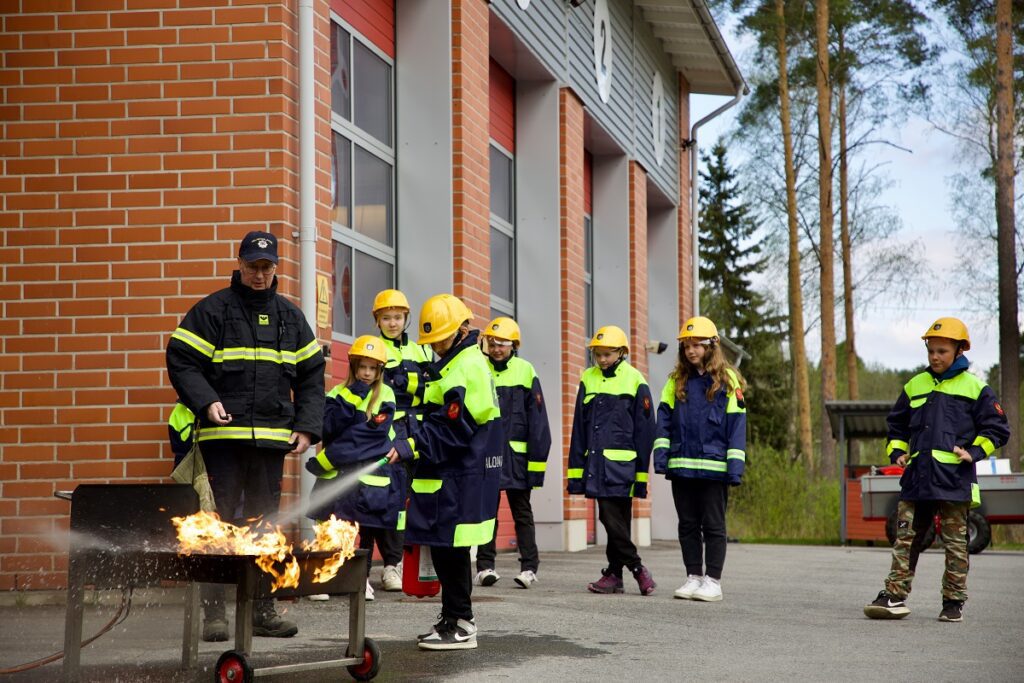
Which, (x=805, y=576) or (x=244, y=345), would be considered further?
(x=805, y=576)

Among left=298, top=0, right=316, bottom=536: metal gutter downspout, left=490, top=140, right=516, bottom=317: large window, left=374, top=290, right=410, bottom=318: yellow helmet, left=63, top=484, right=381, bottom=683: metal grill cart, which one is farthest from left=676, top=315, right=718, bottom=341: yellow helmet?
left=490, top=140, right=516, bottom=317: large window

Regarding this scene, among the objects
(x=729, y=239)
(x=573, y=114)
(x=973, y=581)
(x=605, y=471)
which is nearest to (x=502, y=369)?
(x=605, y=471)

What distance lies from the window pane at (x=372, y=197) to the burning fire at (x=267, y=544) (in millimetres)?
6464

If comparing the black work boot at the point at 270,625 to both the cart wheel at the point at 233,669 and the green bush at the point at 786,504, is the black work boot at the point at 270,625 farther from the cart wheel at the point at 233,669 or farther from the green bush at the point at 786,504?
the green bush at the point at 786,504

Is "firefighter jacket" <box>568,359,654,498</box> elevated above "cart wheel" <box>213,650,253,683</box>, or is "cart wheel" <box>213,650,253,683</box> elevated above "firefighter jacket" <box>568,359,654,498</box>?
"firefighter jacket" <box>568,359,654,498</box>

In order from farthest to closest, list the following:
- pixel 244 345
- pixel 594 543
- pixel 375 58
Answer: pixel 594 543 < pixel 375 58 < pixel 244 345

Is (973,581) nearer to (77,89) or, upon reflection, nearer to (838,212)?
(77,89)

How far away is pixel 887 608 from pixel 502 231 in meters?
8.05

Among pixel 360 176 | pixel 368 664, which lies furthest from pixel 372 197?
pixel 368 664

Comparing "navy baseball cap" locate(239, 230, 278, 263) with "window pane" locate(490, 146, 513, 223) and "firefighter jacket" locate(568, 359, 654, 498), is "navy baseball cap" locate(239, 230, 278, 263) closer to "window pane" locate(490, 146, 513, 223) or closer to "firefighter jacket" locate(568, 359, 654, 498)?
"firefighter jacket" locate(568, 359, 654, 498)

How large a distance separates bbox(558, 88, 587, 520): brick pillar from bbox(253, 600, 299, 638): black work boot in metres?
9.60

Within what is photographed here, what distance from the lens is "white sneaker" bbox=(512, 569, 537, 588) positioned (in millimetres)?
11445

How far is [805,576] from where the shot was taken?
14.5 meters

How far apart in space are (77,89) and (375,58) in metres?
3.60
